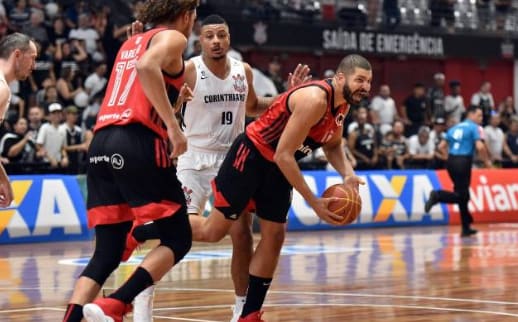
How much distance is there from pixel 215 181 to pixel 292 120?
93cm

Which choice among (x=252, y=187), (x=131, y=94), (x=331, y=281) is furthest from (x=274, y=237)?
(x=331, y=281)

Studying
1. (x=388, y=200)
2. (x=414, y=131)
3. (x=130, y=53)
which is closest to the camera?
(x=130, y=53)

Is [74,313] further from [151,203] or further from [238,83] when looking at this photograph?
[238,83]

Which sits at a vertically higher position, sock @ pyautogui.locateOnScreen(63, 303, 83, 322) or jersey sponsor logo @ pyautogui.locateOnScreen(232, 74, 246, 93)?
jersey sponsor logo @ pyautogui.locateOnScreen(232, 74, 246, 93)

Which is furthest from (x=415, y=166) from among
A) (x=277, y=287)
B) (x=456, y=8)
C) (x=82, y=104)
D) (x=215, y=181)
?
(x=215, y=181)

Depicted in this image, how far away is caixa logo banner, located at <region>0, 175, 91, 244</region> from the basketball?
400 inches

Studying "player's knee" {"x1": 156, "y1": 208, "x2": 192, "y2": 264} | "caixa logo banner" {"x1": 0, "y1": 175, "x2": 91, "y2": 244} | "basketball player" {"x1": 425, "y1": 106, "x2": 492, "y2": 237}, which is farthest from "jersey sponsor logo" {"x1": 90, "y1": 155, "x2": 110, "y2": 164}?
"basketball player" {"x1": 425, "y1": 106, "x2": 492, "y2": 237}

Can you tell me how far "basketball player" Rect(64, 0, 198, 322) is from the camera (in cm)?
720

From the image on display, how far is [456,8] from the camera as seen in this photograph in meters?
33.3

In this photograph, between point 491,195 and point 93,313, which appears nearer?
point 93,313

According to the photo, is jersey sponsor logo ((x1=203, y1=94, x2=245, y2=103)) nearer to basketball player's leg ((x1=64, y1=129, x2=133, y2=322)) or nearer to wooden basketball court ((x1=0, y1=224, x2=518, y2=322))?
wooden basketball court ((x1=0, y1=224, x2=518, y2=322))

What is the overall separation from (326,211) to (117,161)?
1.78 m

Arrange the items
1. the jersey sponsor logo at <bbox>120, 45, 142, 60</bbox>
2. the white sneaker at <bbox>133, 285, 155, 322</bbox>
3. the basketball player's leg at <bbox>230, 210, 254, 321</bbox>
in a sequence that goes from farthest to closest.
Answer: the basketball player's leg at <bbox>230, 210, 254, 321</bbox> < the white sneaker at <bbox>133, 285, 155, 322</bbox> < the jersey sponsor logo at <bbox>120, 45, 142, 60</bbox>

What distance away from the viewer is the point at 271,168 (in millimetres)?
8703
